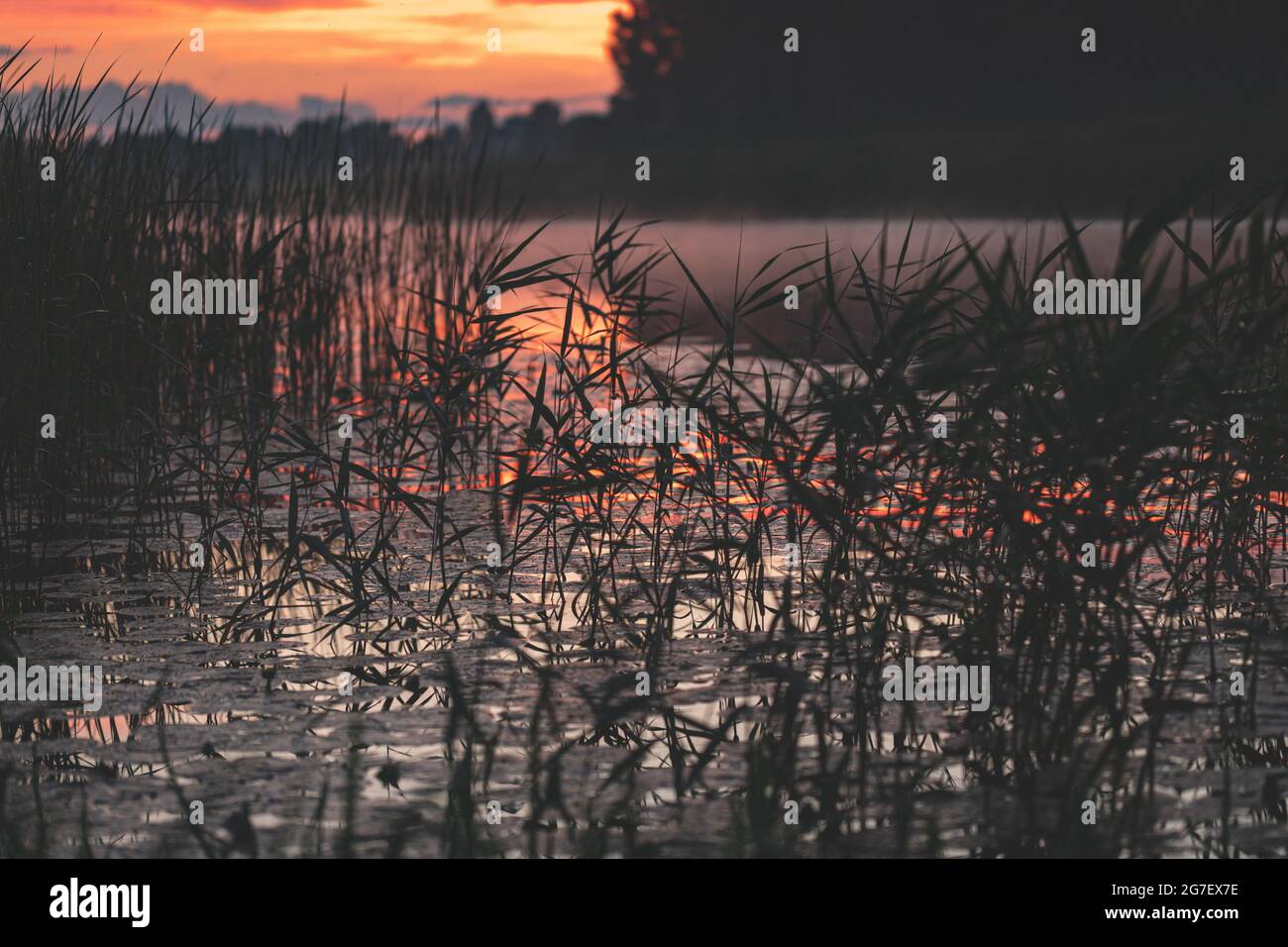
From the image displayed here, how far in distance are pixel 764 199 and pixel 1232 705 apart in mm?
28033

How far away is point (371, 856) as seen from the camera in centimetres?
291

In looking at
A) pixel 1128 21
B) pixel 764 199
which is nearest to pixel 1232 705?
pixel 764 199

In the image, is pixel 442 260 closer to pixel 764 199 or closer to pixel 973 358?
pixel 973 358
